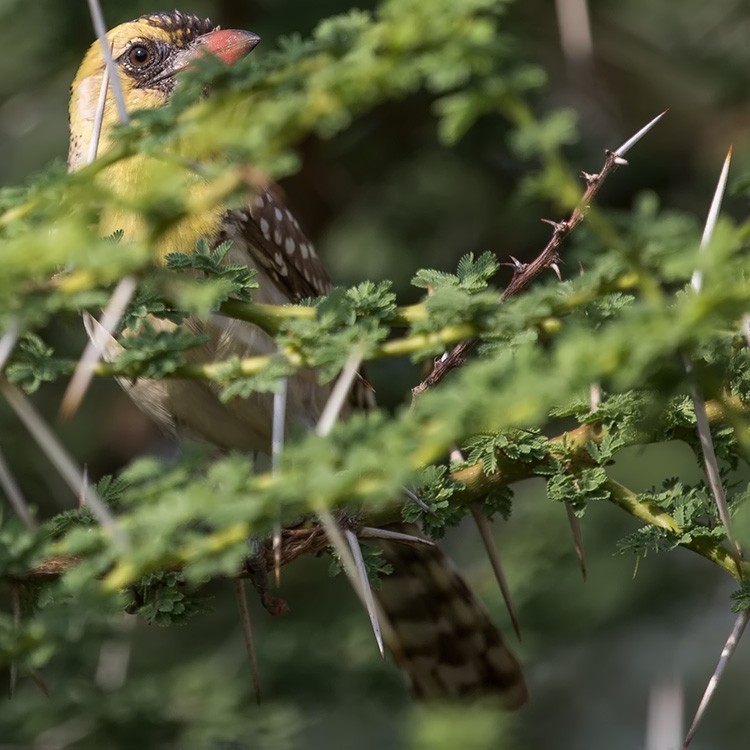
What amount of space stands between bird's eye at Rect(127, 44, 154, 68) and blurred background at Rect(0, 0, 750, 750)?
0.76m

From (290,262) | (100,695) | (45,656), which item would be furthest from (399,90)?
(100,695)

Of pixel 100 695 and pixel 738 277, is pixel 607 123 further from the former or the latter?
pixel 738 277

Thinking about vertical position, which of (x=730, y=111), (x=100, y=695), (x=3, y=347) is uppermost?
(x=3, y=347)

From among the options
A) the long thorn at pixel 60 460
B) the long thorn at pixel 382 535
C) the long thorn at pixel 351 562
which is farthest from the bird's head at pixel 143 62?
the long thorn at pixel 60 460

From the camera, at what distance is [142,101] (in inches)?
224

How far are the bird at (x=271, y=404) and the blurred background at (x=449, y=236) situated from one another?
657 millimetres

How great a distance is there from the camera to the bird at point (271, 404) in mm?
5359

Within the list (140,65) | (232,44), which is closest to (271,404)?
(232,44)

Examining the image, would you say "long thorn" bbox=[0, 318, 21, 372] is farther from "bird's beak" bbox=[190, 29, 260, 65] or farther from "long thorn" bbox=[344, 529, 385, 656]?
"bird's beak" bbox=[190, 29, 260, 65]

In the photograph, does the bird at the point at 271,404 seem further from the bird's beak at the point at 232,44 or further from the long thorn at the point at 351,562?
the long thorn at the point at 351,562

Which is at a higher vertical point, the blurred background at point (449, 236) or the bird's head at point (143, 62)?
the bird's head at point (143, 62)

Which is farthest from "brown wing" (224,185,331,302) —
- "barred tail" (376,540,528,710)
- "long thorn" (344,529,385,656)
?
"long thorn" (344,529,385,656)

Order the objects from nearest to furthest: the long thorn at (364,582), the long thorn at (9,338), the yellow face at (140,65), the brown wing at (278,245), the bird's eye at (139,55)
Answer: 1. the long thorn at (9,338)
2. the long thorn at (364,582)
3. the brown wing at (278,245)
4. the yellow face at (140,65)
5. the bird's eye at (139,55)

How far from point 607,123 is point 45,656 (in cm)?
590
